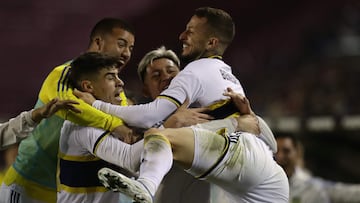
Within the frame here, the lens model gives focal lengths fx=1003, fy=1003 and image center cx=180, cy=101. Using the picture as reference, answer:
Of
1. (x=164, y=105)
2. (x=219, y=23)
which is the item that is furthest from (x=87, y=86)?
(x=219, y=23)

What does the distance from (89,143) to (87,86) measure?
326 mm

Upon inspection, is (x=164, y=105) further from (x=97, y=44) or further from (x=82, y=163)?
(x=97, y=44)

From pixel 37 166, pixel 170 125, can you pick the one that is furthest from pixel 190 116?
pixel 37 166

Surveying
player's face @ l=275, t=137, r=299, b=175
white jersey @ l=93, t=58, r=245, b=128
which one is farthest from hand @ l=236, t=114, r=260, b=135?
player's face @ l=275, t=137, r=299, b=175

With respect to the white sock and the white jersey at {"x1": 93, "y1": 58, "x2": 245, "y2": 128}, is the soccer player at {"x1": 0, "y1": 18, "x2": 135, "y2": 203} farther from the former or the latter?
the white sock

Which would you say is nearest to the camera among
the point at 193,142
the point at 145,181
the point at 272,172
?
the point at 145,181

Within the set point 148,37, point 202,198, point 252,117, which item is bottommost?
point 148,37

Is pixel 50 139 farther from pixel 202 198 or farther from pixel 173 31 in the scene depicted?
pixel 173 31

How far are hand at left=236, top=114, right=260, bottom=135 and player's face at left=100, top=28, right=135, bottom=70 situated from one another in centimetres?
71

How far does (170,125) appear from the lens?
191 inches

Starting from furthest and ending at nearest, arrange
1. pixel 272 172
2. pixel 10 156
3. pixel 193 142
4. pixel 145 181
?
1. pixel 10 156
2. pixel 272 172
3. pixel 193 142
4. pixel 145 181

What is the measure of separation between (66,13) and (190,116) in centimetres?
805

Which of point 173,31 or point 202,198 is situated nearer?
point 202,198

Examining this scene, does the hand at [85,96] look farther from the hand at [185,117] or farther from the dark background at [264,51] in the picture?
the dark background at [264,51]
